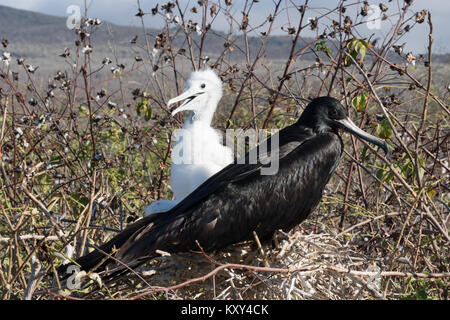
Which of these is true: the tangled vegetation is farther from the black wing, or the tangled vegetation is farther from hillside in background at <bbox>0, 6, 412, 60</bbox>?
hillside in background at <bbox>0, 6, 412, 60</bbox>

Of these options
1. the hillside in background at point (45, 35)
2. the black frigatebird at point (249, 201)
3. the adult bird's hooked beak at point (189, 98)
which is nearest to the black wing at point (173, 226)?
the black frigatebird at point (249, 201)

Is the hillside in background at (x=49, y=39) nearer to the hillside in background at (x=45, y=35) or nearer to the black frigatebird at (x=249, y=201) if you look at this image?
the hillside in background at (x=45, y=35)

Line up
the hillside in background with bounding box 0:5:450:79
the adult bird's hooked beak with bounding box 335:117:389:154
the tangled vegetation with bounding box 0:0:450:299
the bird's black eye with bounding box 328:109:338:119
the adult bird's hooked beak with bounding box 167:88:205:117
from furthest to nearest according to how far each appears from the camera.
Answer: the hillside in background with bounding box 0:5:450:79 < the adult bird's hooked beak with bounding box 167:88:205:117 < the bird's black eye with bounding box 328:109:338:119 < the adult bird's hooked beak with bounding box 335:117:389:154 < the tangled vegetation with bounding box 0:0:450:299

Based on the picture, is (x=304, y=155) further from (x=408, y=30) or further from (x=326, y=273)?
(x=408, y=30)

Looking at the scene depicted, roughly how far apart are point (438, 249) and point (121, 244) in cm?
150

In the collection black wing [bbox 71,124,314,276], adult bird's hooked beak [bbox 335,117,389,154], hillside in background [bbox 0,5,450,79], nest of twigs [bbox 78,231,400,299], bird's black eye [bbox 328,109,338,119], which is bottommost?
nest of twigs [bbox 78,231,400,299]

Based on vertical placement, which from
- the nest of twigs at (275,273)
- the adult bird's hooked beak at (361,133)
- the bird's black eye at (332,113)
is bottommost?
the nest of twigs at (275,273)

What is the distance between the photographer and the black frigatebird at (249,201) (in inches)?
120

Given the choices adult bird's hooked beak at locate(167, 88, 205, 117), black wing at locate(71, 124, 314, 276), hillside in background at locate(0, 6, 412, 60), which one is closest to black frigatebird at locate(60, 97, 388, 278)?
black wing at locate(71, 124, 314, 276)

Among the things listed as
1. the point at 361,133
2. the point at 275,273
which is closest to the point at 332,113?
the point at 361,133

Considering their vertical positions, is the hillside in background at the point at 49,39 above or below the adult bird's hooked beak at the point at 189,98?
above

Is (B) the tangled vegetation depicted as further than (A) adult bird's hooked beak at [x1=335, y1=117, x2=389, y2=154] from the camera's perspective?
No

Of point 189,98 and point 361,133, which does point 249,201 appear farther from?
point 189,98

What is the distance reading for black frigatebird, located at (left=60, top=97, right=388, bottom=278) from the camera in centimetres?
306
